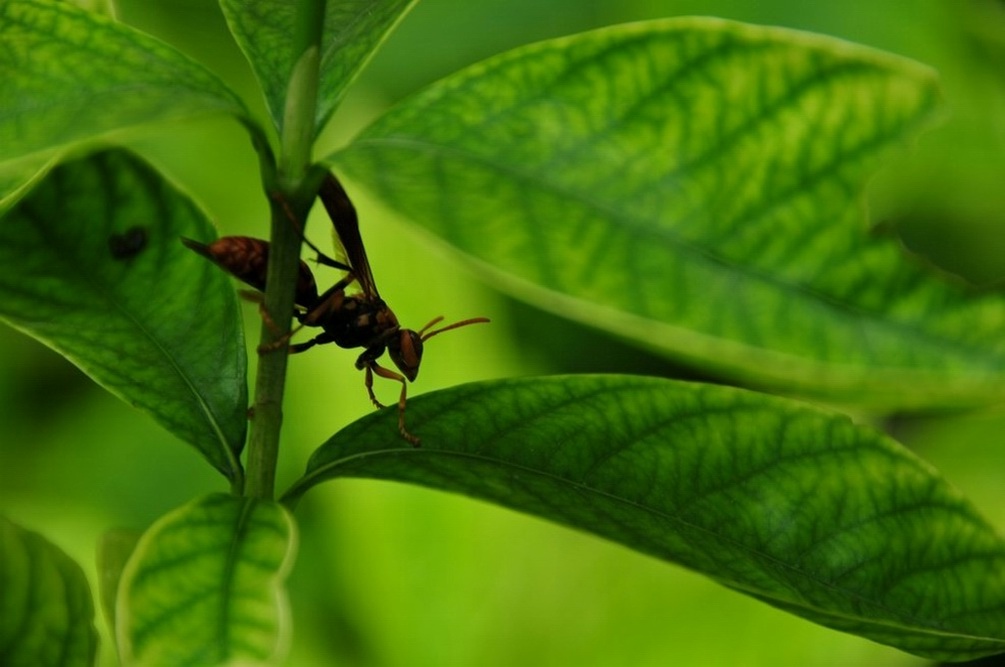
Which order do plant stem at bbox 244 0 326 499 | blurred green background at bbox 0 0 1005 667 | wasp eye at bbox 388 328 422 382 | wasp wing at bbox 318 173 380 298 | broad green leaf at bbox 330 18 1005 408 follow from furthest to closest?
blurred green background at bbox 0 0 1005 667 → wasp eye at bbox 388 328 422 382 → wasp wing at bbox 318 173 380 298 → plant stem at bbox 244 0 326 499 → broad green leaf at bbox 330 18 1005 408

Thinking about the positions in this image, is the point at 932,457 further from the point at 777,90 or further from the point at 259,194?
the point at 777,90

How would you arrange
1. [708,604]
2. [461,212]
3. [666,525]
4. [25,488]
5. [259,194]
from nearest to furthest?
[461,212], [666,525], [708,604], [25,488], [259,194]

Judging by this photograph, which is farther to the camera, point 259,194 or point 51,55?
point 259,194

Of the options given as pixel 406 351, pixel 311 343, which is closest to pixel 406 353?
pixel 406 351

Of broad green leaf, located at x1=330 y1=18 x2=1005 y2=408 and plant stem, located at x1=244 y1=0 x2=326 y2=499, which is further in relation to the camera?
plant stem, located at x1=244 y1=0 x2=326 y2=499

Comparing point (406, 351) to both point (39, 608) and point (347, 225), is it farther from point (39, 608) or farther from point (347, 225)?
point (39, 608)

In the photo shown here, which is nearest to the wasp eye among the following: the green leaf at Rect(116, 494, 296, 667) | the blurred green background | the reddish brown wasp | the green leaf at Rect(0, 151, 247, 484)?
the reddish brown wasp

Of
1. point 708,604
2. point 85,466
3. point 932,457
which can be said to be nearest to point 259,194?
point 85,466

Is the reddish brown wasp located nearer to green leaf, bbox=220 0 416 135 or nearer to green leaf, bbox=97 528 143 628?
green leaf, bbox=220 0 416 135
